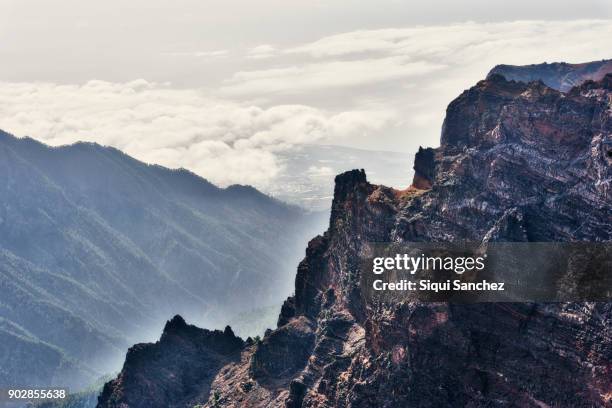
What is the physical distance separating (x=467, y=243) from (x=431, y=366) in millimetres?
29386

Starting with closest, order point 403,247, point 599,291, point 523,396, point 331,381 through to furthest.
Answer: point 599,291
point 523,396
point 403,247
point 331,381

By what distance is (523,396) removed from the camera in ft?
493

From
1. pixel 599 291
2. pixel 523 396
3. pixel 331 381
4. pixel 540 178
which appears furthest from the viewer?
pixel 331 381

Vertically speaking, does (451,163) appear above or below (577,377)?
above

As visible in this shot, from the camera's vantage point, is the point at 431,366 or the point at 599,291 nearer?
the point at 599,291

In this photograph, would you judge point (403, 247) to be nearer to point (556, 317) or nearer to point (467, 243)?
point (467, 243)

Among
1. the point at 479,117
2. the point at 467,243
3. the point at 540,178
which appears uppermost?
the point at 479,117

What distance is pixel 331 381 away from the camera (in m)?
199

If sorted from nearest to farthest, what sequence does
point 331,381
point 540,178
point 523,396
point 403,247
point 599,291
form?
1. point 599,291
2. point 523,396
3. point 540,178
4. point 403,247
5. point 331,381

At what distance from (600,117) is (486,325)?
167ft

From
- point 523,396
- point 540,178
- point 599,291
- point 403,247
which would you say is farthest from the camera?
point 403,247

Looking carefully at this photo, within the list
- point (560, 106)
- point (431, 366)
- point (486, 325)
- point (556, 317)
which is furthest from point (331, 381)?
point (560, 106)

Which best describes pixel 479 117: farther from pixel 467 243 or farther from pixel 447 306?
pixel 447 306

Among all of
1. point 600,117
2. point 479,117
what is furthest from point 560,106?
point 479,117
